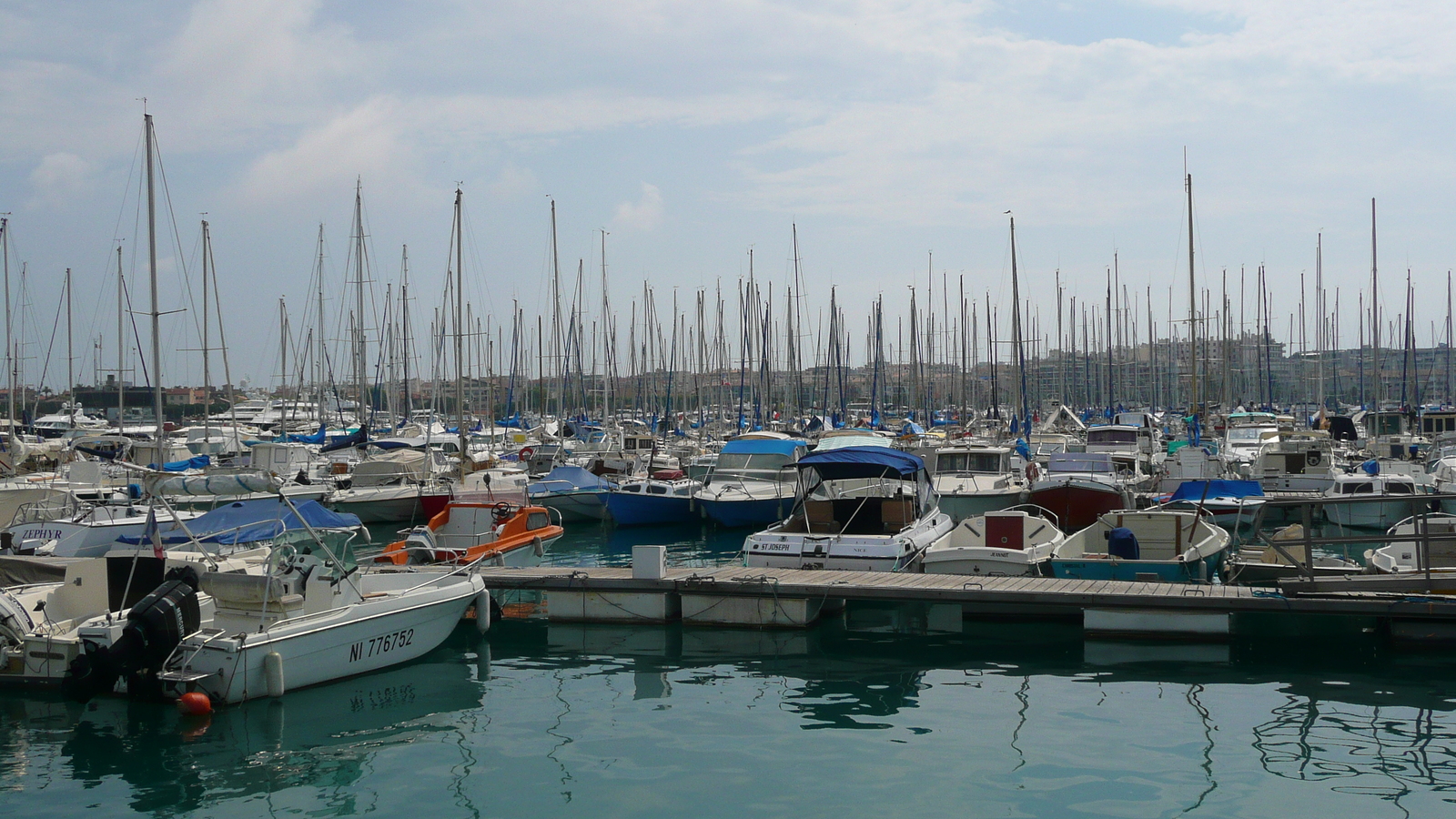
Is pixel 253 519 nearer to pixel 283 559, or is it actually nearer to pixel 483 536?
pixel 483 536

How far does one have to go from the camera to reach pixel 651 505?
109 feet

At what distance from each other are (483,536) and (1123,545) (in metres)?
13.3

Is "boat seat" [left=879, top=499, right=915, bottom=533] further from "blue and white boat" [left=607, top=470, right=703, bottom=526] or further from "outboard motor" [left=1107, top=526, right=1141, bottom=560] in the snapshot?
"blue and white boat" [left=607, top=470, right=703, bottom=526]

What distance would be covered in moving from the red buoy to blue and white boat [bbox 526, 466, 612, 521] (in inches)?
773

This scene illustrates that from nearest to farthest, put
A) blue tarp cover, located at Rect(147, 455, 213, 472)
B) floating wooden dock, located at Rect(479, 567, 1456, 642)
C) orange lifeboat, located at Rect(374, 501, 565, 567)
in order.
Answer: floating wooden dock, located at Rect(479, 567, 1456, 642)
orange lifeboat, located at Rect(374, 501, 565, 567)
blue tarp cover, located at Rect(147, 455, 213, 472)

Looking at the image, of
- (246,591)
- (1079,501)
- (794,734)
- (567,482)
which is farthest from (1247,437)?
(246,591)

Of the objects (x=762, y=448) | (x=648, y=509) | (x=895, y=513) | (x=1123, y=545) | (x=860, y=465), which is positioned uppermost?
(x=860, y=465)

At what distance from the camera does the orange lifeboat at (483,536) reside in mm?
22047

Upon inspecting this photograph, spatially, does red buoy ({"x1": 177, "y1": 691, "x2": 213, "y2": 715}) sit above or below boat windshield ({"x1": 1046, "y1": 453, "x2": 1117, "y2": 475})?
below

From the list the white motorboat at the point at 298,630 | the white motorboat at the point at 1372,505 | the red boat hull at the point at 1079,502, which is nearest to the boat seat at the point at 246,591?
the white motorboat at the point at 298,630

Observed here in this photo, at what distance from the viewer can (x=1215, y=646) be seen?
54.3 feet

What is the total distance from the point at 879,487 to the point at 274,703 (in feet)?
43.0

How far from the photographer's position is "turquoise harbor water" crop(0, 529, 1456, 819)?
35.3ft

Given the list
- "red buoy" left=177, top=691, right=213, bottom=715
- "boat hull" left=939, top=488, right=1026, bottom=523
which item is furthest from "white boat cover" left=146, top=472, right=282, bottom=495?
"boat hull" left=939, top=488, right=1026, bottom=523
